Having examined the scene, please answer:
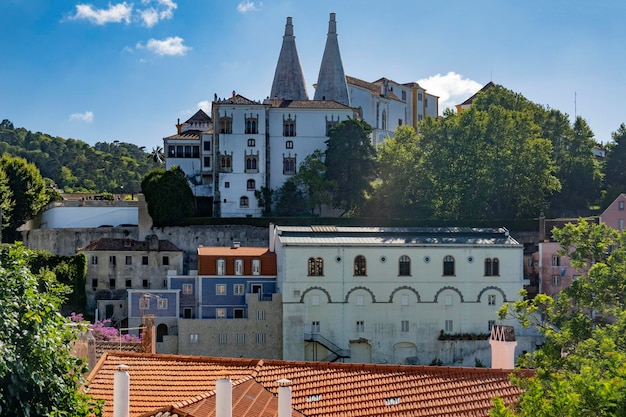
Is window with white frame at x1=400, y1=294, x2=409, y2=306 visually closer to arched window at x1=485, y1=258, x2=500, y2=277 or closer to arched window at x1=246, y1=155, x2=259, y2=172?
arched window at x1=485, y1=258, x2=500, y2=277

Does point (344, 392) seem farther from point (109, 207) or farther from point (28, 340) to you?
point (109, 207)

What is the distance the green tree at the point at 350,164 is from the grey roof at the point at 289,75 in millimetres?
15655

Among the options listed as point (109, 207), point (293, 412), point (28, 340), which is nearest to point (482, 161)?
Result: point (109, 207)

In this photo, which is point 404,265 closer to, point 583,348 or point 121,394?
point 583,348

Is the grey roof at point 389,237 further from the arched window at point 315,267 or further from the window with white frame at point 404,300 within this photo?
the window with white frame at point 404,300

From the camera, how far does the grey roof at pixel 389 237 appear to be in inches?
2072

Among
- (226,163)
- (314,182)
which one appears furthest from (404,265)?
(226,163)

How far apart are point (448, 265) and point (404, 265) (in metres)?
2.52

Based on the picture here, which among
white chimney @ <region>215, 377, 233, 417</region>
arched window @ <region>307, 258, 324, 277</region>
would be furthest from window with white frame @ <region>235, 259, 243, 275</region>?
white chimney @ <region>215, 377, 233, 417</region>

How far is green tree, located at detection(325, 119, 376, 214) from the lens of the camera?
6831 centimetres

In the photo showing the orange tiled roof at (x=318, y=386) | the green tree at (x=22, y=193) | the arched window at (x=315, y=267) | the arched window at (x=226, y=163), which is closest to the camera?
the orange tiled roof at (x=318, y=386)

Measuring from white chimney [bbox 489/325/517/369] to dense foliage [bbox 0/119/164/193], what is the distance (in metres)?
81.7

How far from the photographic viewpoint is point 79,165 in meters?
119

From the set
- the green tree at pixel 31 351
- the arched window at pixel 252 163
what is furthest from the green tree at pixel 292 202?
the green tree at pixel 31 351
